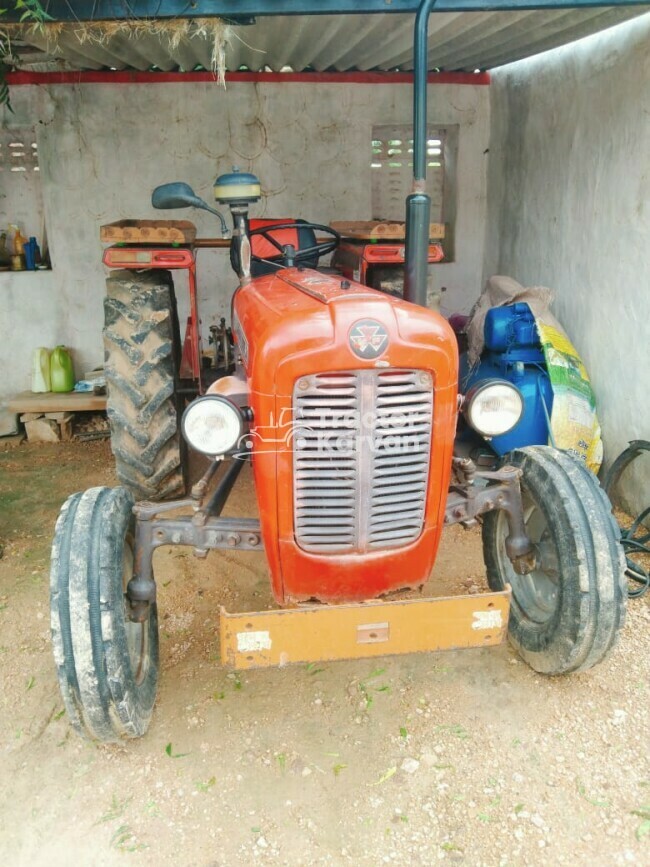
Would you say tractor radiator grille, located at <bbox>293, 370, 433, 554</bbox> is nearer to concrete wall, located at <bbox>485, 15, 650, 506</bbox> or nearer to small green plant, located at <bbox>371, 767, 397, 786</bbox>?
small green plant, located at <bbox>371, 767, 397, 786</bbox>

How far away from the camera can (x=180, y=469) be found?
384 centimetres

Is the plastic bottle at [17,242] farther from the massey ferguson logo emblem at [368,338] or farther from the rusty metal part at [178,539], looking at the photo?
the massey ferguson logo emblem at [368,338]

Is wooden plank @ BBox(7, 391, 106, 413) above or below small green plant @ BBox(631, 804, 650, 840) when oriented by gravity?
above

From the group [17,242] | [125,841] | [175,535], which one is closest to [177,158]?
[17,242]

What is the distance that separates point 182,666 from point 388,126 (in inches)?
189

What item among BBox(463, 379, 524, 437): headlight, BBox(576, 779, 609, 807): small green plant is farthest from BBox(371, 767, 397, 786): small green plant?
BBox(463, 379, 524, 437): headlight

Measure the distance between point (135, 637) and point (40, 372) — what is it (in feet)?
12.2

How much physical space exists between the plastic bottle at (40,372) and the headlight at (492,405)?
432 centimetres

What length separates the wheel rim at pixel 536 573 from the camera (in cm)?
256

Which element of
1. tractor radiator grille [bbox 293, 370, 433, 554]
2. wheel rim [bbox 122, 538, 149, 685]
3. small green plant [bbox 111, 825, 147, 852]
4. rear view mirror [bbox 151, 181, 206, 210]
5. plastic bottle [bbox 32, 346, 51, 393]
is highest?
rear view mirror [bbox 151, 181, 206, 210]

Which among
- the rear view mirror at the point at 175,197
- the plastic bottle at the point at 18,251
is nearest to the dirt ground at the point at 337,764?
the rear view mirror at the point at 175,197

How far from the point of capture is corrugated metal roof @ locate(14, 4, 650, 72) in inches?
163

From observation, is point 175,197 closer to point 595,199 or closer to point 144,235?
point 144,235

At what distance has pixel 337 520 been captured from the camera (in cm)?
217
